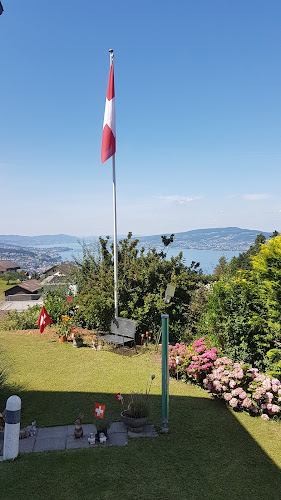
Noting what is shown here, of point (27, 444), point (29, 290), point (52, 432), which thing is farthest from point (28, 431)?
point (29, 290)

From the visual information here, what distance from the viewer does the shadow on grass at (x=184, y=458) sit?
12.1 feet

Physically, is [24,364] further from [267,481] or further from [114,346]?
[267,481]

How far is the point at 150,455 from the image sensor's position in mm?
4312

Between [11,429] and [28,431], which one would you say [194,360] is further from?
[11,429]

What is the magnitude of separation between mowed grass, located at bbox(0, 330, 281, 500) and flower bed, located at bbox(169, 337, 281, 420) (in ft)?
0.64

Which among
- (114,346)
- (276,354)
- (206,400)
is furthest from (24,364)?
(276,354)

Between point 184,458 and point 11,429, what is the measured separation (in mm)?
2173

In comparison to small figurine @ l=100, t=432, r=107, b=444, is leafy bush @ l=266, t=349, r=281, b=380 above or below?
above

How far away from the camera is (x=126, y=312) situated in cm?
998

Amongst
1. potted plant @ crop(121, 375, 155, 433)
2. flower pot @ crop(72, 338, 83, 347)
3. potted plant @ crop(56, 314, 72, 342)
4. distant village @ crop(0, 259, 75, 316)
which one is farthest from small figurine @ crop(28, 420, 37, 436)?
distant village @ crop(0, 259, 75, 316)

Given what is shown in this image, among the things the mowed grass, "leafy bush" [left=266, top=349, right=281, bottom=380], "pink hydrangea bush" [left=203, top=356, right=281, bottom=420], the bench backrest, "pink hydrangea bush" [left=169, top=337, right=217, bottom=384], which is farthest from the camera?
the bench backrest

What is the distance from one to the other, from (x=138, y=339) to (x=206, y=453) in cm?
589

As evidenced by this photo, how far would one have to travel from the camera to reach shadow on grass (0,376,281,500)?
12.1 ft

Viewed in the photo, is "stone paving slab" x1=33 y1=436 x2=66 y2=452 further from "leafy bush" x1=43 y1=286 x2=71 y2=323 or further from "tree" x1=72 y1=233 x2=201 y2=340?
"leafy bush" x1=43 y1=286 x2=71 y2=323
